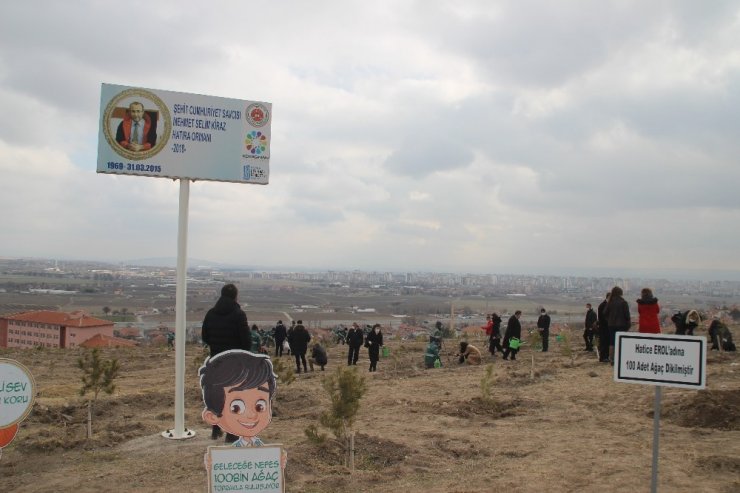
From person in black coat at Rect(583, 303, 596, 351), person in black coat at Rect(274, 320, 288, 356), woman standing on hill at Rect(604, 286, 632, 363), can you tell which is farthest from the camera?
person in black coat at Rect(274, 320, 288, 356)

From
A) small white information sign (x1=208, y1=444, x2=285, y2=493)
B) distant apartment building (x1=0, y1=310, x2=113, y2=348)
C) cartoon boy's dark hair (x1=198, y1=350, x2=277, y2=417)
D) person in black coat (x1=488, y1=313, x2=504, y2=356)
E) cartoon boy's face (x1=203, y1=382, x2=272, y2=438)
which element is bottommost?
distant apartment building (x1=0, y1=310, x2=113, y2=348)

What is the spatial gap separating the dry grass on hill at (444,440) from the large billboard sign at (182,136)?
375cm

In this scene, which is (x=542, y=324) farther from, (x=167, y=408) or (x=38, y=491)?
(x=38, y=491)

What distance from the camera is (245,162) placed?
809 cm

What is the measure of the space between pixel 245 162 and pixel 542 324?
484 inches

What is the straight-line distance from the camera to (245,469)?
170 inches

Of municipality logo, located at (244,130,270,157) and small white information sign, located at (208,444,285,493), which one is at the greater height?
municipality logo, located at (244,130,270,157)

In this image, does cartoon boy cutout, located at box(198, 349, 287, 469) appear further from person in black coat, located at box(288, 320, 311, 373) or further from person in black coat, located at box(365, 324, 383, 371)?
person in black coat, located at box(288, 320, 311, 373)

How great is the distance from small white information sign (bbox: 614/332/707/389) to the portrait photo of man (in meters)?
6.44

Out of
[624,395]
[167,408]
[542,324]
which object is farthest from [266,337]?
[624,395]

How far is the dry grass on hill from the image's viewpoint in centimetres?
588

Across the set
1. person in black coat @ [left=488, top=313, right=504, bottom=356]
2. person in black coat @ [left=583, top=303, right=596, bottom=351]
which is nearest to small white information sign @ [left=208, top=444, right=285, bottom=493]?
person in black coat @ [left=488, top=313, right=504, bottom=356]

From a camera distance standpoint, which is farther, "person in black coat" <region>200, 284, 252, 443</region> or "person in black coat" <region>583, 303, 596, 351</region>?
"person in black coat" <region>583, 303, 596, 351</region>

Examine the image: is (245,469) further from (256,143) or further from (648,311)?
(648,311)
